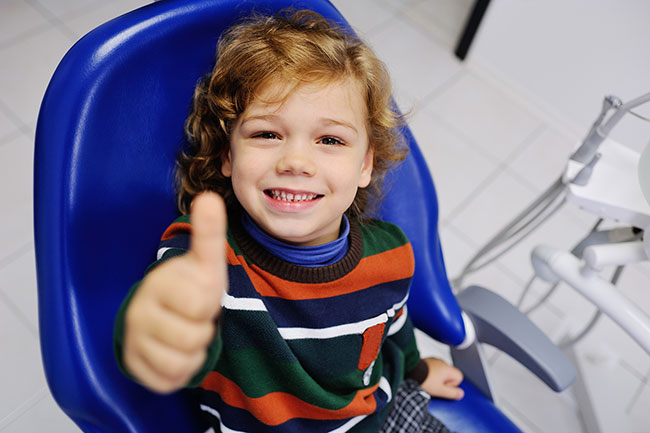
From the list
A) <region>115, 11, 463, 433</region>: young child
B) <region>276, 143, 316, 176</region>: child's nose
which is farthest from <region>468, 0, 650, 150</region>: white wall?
<region>276, 143, 316, 176</region>: child's nose

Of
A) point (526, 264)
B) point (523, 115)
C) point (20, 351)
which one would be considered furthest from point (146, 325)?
point (523, 115)

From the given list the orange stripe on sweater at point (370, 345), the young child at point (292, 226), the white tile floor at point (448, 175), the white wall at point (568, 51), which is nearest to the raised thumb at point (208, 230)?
the young child at point (292, 226)

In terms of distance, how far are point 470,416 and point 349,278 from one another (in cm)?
37

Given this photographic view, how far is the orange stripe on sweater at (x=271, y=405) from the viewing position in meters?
0.74

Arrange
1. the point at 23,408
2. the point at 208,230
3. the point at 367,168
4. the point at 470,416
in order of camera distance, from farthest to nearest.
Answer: the point at 23,408, the point at 470,416, the point at 367,168, the point at 208,230

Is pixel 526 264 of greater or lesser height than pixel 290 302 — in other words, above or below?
below

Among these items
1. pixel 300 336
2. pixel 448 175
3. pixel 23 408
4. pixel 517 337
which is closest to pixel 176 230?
pixel 300 336

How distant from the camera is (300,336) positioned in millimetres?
774

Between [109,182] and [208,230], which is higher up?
[208,230]

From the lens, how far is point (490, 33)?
2.22 metres

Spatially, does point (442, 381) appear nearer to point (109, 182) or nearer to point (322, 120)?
point (322, 120)

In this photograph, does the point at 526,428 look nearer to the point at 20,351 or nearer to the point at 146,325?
the point at 20,351

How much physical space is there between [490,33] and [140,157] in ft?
5.96

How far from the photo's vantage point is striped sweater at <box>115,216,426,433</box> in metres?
0.73
